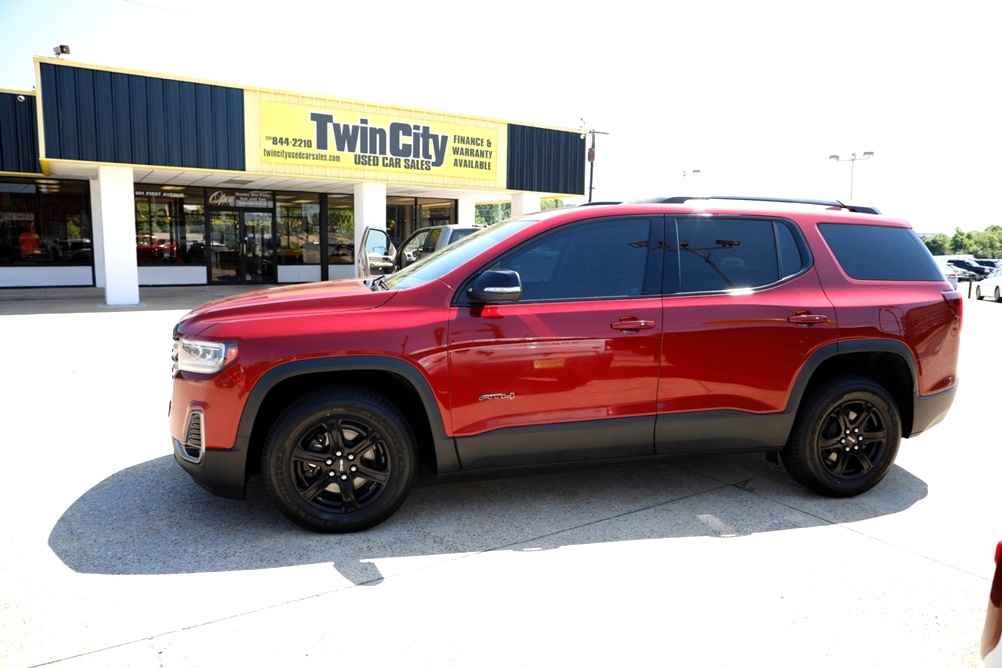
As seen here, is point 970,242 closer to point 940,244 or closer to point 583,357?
point 940,244

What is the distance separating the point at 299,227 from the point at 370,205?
177 inches

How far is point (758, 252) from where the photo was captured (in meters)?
4.43

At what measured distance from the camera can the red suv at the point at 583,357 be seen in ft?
12.3

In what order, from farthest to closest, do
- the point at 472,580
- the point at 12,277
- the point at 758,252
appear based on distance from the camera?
the point at 12,277, the point at 758,252, the point at 472,580

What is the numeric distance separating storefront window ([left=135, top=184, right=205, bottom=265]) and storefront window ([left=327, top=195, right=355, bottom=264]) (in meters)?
3.70

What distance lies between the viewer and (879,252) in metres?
4.68

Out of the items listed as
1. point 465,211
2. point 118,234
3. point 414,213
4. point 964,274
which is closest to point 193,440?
point 118,234

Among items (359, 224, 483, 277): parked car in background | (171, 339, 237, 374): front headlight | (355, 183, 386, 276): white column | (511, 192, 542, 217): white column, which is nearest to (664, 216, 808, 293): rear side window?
(171, 339, 237, 374): front headlight

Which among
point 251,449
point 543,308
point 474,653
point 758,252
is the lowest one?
point 474,653

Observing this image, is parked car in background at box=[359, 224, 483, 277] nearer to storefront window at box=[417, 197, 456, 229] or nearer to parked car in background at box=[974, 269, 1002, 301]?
storefront window at box=[417, 197, 456, 229]

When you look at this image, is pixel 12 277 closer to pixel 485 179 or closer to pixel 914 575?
pixel 485 179

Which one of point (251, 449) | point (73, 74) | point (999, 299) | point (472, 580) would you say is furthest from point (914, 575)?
point (999, 299)

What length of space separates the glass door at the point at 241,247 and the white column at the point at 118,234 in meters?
5.18

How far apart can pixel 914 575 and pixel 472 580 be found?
216 cm
